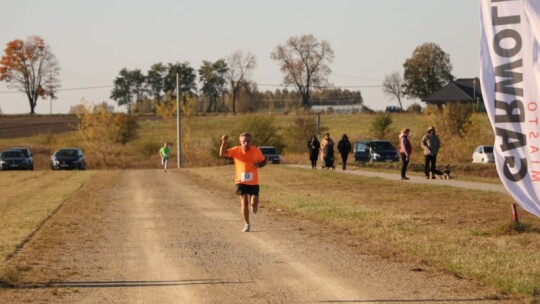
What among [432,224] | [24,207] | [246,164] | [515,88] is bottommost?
[24,207]

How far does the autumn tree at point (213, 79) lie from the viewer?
139 metres

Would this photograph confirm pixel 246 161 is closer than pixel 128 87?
Yes

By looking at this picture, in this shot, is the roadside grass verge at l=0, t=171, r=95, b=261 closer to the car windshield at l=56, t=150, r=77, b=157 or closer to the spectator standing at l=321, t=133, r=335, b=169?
the spectator standing at l=321, t=133, r=335, b=169

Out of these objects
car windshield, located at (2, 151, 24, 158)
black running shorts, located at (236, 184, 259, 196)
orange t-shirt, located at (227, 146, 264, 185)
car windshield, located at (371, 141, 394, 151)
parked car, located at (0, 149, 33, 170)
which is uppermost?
orange t-shirt, located at (227, 146, 264, 185)

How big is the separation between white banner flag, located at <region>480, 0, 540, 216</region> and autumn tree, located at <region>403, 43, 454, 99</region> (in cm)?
11024

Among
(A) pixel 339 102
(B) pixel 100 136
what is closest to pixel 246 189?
(B) pixel 100 136

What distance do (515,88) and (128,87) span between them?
145469 mm

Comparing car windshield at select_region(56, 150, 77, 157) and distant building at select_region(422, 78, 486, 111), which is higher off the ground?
distant building at select_region(422, 78, 486, 111)

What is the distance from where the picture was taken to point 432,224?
652 inches

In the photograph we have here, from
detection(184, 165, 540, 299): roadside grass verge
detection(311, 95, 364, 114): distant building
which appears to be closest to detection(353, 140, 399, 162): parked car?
detection(184, 165, 540, 299): roadside grass verge

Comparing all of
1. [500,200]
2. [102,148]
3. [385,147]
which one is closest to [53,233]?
[500,200]

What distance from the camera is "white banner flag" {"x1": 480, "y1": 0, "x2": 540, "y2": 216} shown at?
8219mm

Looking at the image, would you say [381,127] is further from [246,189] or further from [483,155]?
[246,189]

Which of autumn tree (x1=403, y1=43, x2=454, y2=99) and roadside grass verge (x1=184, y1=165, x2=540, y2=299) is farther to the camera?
autumn tree (x1=403, y1=43, x2=454, y2=99)
